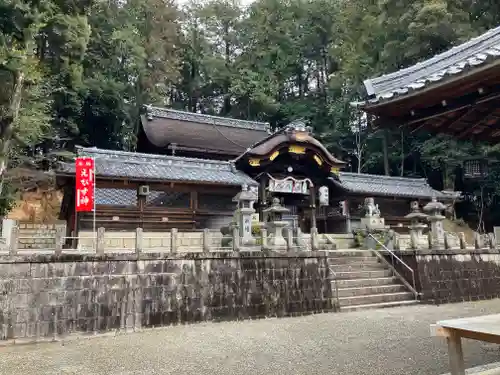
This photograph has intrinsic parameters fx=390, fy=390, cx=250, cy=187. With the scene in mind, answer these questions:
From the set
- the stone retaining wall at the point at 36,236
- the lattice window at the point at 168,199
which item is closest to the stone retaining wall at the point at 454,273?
the lattice window at the point at 168,199

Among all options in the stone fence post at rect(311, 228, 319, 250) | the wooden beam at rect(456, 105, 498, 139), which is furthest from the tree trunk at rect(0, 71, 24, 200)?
the wooden beam at rect(456, 105, 498, 139)

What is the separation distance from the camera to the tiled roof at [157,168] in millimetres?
13523

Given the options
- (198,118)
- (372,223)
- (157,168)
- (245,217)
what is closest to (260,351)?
(245,217)

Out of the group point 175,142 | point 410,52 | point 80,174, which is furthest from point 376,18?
point 80,174

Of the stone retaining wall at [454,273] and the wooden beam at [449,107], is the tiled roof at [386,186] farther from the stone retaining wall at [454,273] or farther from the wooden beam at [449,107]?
the wooden beam at [449,107]

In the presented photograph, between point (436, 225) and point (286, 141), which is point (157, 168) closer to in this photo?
point (286, 141)

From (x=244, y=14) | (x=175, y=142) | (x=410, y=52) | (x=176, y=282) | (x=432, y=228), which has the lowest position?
(x=176, y=282)

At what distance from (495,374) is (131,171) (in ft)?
40.7

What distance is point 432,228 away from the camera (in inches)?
537

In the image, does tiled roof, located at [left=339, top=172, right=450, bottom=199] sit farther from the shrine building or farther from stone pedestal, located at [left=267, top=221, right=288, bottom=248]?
stone pedestal, located at [left=267, top=221, right=288, bottom=248]

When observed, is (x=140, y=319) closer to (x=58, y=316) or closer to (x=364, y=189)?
(x=58, y=316)

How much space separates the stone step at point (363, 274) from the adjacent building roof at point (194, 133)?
1150cm

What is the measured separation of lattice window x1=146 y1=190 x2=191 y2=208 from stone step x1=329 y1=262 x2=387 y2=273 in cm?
607

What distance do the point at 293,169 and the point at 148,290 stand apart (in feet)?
34.0
